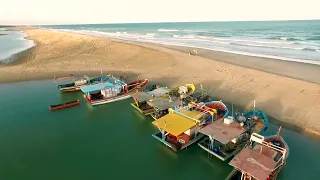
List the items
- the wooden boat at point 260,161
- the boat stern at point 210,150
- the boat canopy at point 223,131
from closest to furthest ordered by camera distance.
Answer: the wooden boat at point 260,161 → the boat canopy at point 223,131 → the boat stern at point 210,150

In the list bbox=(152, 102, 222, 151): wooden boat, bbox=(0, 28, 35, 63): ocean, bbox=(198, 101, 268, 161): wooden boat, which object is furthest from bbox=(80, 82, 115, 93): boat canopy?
bbox=(0, 28, 35, 63): ocean

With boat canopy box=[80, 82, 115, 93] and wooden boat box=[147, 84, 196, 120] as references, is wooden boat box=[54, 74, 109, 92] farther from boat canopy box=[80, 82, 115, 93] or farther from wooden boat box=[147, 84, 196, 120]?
wooden boat box=[147, 84, 196, 120]

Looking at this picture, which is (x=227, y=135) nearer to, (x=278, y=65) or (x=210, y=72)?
(x=210, y=72)

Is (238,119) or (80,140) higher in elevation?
(238,119)

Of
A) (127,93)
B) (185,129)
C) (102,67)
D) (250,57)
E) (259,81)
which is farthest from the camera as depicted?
(250,57)

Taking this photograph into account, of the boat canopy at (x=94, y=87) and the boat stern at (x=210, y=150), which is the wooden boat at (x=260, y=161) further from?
the boat canopy at (x=94, y=87)

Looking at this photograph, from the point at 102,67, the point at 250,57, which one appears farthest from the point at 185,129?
the point at 250,57

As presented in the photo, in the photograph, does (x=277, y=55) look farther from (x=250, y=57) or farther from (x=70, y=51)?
(x=70, y=51)

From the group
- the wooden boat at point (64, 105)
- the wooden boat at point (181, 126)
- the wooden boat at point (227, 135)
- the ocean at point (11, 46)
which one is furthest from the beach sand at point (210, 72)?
the wooden boat at point (64, 105)
